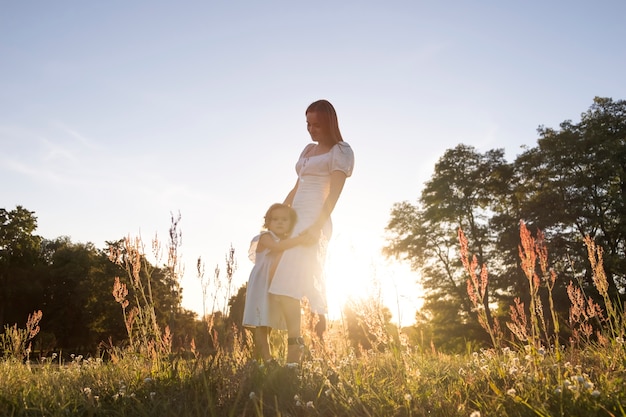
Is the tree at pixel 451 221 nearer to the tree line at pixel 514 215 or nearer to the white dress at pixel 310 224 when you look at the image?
the tree line at pixel 514 215

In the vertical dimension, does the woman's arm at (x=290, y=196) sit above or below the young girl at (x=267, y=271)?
above

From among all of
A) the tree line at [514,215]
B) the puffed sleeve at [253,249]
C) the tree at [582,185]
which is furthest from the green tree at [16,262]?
the puffed sleeve at [253,249]

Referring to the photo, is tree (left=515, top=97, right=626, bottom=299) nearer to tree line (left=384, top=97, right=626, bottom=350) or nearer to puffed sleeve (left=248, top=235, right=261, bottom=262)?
tree line (left=384, top=97, right=626, bottom=350)

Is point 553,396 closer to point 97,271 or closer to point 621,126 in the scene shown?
point 621,126

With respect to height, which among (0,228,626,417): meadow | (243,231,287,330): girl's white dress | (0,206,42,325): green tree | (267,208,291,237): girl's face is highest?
(0,206,42,325): green tree

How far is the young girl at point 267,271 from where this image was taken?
4.21m

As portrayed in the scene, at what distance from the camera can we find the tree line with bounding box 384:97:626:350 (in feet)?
77.0

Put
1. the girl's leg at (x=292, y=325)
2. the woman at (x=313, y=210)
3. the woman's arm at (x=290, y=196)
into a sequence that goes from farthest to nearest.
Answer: the woman's arm at (x=290, y=196)
the woman at (x=313, y=210)
the girl's leg at (x=292, y=325)

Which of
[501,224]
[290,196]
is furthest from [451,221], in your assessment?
[290,196]

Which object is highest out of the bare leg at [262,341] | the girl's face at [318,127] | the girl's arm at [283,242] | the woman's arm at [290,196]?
the girl's face at [318,127]

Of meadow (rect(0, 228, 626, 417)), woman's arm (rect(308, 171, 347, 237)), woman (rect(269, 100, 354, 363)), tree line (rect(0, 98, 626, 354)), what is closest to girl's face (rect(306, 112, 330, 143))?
woman (rect(269, 100, 354, 363))

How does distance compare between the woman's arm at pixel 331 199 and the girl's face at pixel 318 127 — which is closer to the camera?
the woman's arm at pixel 331 199

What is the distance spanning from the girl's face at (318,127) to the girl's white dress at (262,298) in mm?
1025

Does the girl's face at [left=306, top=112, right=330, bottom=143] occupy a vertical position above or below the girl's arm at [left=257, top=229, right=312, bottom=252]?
above
